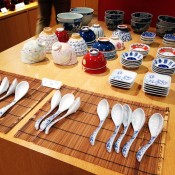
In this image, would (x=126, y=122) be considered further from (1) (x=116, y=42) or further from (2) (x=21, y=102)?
(1) (x=116, y=42)

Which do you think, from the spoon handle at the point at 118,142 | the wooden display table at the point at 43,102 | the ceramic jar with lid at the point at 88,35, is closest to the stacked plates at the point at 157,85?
the wooden display table at the point at 43,102

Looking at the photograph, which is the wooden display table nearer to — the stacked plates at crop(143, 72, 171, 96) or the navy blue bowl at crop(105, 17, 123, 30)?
the stacked plates at crop(143, 72, 171, 96)

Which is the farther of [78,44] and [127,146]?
[78,44]

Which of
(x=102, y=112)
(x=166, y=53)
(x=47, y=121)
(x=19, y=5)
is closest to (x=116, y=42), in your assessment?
(x=166, y=53)

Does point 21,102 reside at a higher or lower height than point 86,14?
lower

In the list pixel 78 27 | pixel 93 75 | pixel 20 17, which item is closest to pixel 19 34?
pixel 20 17

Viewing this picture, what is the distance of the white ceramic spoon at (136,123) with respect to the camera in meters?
0.62

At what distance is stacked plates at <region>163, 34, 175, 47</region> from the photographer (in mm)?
1324

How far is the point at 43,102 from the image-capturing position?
0.85 metres

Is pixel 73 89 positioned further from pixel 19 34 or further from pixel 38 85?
pixel 19 34

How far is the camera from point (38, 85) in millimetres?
952

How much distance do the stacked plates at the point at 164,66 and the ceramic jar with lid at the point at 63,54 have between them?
384 millimetres

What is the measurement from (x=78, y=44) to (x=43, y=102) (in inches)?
17.2

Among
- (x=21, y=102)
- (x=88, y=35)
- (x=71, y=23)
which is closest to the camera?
(x=21, y=102)
